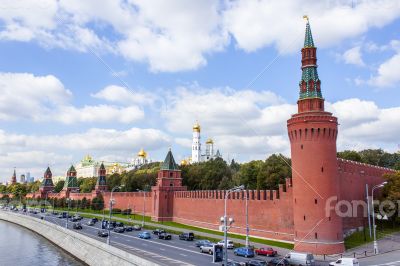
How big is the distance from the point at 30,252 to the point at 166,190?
2906cm

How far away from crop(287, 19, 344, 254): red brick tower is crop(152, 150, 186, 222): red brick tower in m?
37.1

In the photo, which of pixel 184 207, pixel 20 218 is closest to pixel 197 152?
pixel 20 218

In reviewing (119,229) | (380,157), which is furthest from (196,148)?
(119,229)

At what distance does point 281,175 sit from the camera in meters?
70.4

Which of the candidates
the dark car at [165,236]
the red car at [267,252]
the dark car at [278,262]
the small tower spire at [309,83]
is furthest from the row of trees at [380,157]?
the dark car at [278,262]

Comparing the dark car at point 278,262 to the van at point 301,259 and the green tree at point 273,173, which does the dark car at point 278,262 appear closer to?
the van at point 301,259

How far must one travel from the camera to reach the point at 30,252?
5622cm

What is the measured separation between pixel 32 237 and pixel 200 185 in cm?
4062

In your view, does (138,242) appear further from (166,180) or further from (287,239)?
(166,180)

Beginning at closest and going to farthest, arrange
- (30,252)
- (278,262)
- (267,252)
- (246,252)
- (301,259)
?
(278,262) → (301,259) → (246,252) → (267,252) → (30,252)

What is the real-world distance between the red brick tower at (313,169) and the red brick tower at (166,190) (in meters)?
37.1

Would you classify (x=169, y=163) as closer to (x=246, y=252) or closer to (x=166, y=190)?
(x=166, y=190)

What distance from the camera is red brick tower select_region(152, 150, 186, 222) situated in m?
77.2

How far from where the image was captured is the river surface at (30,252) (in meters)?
48.6
